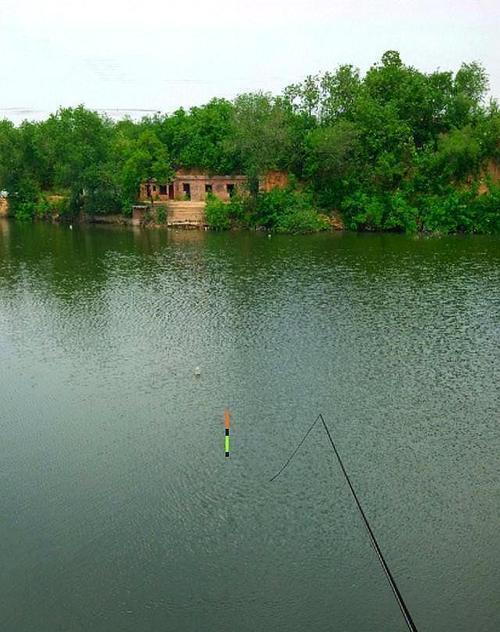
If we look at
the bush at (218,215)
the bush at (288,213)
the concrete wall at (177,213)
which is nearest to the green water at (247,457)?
the bush at (288,213)

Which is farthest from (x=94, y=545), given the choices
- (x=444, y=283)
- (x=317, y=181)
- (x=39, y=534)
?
(x=317, y=181)

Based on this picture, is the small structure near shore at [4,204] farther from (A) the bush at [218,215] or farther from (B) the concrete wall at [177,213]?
(A) the bush at [218,215]

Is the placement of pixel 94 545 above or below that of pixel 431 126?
below

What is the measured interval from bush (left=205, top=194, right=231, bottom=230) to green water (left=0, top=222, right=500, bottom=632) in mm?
22567

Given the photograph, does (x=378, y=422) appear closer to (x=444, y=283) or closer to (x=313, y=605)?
(x=313, y=605)

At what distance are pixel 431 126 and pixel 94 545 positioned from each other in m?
48.3

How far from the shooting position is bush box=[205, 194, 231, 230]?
5325 centimetres

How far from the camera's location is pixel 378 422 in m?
17.0

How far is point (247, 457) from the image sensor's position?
15.4 meters

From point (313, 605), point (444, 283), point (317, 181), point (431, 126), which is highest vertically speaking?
point (431, 126)

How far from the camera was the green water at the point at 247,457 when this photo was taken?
1084cm

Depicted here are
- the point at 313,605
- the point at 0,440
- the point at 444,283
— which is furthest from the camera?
the point at 444,283

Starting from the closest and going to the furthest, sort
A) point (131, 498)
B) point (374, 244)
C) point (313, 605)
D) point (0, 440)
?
point (313, 605), point (131, 498), point (0, 440), point (374, 244)

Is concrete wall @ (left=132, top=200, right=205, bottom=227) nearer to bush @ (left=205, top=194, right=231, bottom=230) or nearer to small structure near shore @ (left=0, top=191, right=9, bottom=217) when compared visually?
bush @ (left=205, top=194, right=231, bottom=230)
